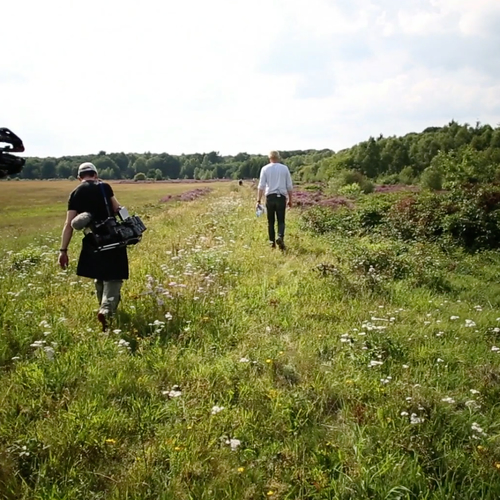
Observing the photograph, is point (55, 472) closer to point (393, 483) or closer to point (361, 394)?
point (393, 483)

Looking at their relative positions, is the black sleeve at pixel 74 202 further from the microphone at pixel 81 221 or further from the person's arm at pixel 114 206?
the person's arm at pixel 114 206

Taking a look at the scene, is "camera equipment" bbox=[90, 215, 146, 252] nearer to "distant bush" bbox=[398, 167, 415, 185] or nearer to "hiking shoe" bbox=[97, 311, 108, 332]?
"hiking shoe" bbox=[97, 311, 108, 332]

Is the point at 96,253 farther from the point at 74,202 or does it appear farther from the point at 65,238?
→ the point at 74,202

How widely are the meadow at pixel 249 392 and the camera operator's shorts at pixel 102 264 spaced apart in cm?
50

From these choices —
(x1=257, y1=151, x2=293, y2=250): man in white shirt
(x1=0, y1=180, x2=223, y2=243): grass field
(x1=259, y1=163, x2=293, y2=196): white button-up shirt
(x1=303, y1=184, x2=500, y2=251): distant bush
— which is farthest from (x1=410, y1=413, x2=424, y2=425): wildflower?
(x1=0, y1=180, x2=223, y2=243): grass field

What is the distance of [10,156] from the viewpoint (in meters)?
2.90

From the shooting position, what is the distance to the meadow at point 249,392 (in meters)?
2.72

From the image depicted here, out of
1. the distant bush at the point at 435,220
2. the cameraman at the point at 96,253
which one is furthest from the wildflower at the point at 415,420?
the distant bush at the point at 435,220

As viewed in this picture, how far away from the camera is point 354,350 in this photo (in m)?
4.48

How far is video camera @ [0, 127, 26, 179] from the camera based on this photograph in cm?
288

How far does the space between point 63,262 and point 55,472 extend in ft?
9.86

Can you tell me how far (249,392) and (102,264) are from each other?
259 centimetres

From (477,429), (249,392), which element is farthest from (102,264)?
(477,429)

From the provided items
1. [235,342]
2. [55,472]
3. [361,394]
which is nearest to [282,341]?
[235,342]
